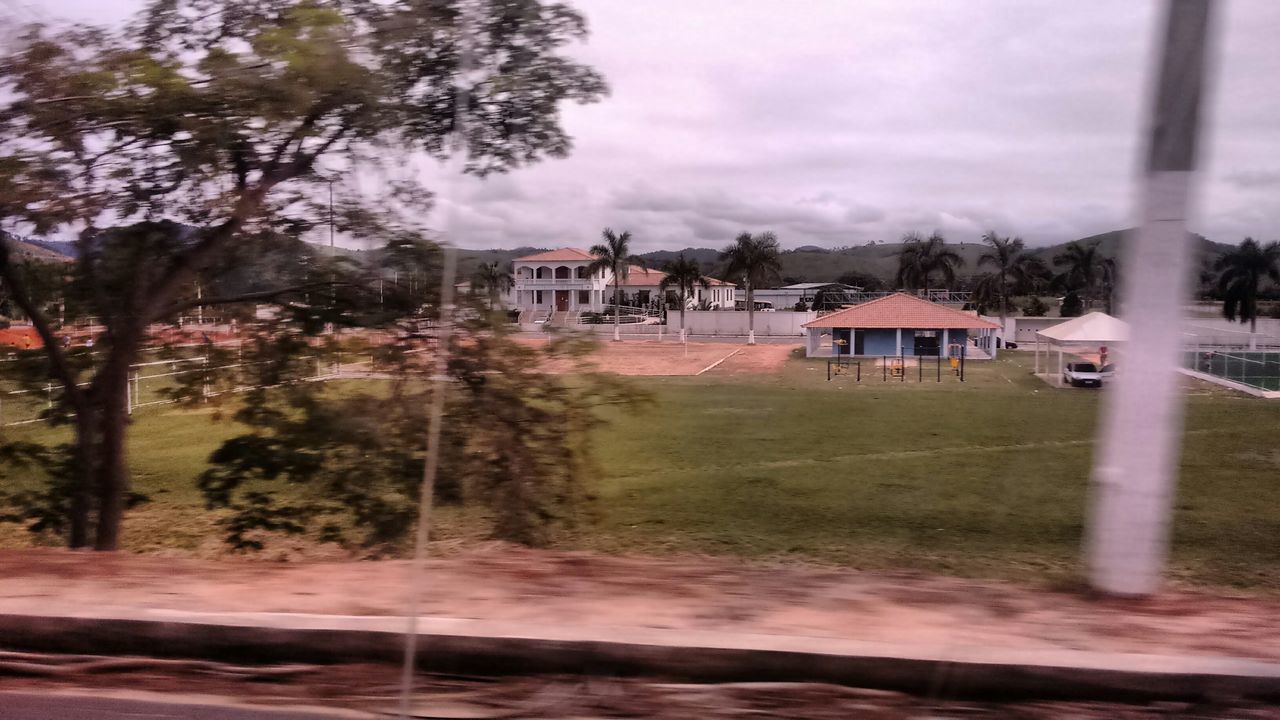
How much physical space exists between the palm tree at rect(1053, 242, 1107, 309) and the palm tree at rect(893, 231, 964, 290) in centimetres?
642

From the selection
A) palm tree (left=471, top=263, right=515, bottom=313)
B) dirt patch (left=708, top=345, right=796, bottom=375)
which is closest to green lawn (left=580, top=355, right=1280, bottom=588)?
palm tree (left=471, top=263, right=515, bottom=313)

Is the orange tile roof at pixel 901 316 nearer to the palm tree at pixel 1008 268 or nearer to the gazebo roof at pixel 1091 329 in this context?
the palm tree at pixel 1008 268

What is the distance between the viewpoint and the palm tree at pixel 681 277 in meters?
49.4

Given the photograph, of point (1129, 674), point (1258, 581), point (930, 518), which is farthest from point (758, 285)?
point (1129, 674)

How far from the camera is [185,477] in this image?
12.1m

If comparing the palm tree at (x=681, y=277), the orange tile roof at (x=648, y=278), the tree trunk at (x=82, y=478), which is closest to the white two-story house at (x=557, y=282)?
the tree trunk at (x=82, y=478)

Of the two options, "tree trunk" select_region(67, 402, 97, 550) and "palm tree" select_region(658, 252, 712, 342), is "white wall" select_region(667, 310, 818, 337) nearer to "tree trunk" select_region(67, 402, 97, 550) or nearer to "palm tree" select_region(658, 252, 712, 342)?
"palm tree" select_region(658, 252, 712, 342)

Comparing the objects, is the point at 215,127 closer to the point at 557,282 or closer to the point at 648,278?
the point at 557,282

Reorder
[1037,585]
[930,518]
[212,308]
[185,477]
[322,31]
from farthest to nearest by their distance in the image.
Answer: [930,518] → [185,477] → [212,308] → [322,31] → [1037,585]

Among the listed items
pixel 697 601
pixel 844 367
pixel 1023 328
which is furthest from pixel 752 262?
pixel 697 601

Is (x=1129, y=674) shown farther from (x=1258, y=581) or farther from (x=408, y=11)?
(x=1258, y=581)

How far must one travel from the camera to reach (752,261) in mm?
46344

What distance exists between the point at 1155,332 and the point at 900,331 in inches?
1434

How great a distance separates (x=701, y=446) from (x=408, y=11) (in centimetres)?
1601
